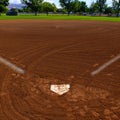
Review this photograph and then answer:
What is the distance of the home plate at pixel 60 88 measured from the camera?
6418mm

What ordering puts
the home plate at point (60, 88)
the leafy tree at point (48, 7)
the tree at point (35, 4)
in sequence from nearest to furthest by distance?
the home plate at point (60, 88) < the tree at point (35, 4) < the leafy tree at point (48, 7)

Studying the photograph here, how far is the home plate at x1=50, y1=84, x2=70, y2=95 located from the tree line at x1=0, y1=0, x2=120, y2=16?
191ft

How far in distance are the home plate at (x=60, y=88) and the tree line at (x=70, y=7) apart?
58295 millimetres

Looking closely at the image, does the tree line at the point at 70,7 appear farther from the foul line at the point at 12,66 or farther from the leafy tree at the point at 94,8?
the foul line at the point at 12,66

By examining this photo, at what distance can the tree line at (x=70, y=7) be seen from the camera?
78.6 meters

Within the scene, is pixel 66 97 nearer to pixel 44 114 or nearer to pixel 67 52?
pixel 44 114

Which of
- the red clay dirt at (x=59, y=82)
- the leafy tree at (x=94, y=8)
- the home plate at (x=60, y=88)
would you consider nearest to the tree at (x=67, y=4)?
the leafy tree at (x=94, y=8)

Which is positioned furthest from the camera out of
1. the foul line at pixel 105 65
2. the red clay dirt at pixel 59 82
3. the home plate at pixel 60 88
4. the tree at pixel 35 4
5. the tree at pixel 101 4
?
the tree at pixel 101 4

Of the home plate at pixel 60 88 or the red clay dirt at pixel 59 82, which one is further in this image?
the home plate at pixel 60 88

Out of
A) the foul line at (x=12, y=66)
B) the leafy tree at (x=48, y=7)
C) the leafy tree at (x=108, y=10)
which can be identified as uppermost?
the foul line at (x=12, y=66)

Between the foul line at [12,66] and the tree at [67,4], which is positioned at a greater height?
the foul line at [12,66]

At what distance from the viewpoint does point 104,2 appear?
107125mm

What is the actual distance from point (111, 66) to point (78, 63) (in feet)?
3.58

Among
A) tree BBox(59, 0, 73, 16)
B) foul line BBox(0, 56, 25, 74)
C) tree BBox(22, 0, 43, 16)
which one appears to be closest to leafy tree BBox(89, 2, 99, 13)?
tree BBox(59, 0, 73, 16)
